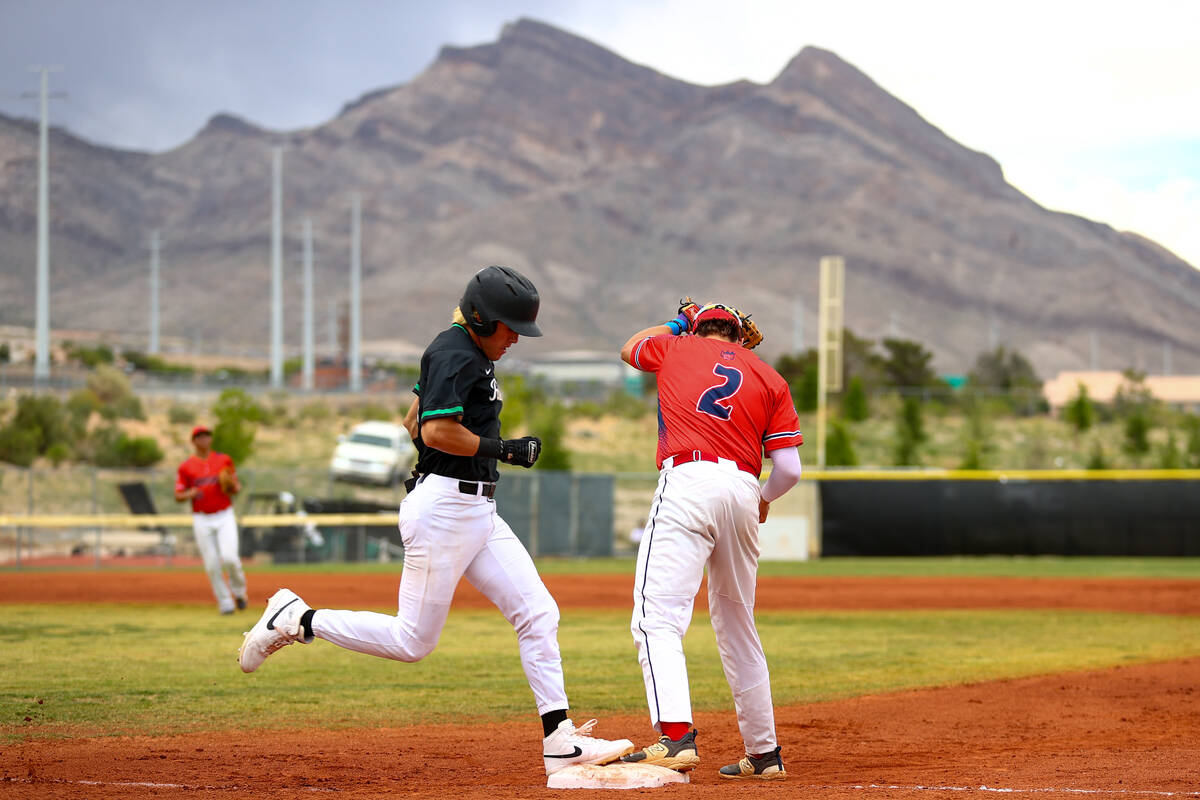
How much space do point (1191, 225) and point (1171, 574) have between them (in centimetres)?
1349

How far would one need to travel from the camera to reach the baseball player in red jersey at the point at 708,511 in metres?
5.70

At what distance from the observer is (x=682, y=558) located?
5.72 meters

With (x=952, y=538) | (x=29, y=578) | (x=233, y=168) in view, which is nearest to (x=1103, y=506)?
(x=952, y=538)

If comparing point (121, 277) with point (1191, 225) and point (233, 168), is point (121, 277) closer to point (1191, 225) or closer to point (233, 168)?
point (233, 168)

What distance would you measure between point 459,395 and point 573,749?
66.6 inches

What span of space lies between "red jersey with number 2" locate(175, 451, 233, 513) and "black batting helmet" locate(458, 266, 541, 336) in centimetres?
921

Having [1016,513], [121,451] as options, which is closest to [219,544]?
[1016,513]

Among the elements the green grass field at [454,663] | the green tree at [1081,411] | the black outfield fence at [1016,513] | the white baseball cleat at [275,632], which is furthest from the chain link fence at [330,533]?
the green tree at [1081,411]

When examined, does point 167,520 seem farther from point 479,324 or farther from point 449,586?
point 479,324

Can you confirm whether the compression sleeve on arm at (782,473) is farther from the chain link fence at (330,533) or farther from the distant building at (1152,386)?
the distant building at (1152,386)

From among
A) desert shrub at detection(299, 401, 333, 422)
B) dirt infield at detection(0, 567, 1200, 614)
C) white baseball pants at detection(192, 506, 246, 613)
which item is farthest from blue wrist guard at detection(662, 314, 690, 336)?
desert shrub at detection(299, 401, 333, 422)

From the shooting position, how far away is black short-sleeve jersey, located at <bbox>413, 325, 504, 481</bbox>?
5488 millimetres

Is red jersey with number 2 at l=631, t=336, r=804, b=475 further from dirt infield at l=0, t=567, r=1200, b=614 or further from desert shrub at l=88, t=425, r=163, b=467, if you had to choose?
desert shrub at l=88, t=425, r=163, b=467

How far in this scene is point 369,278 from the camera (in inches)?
6156
